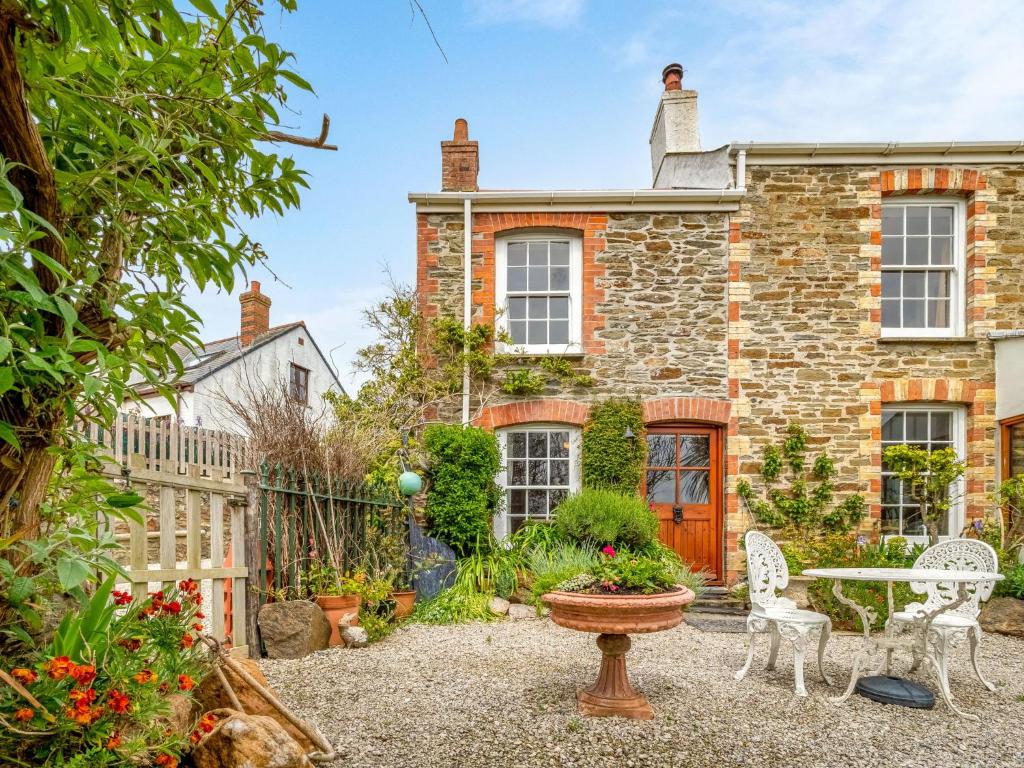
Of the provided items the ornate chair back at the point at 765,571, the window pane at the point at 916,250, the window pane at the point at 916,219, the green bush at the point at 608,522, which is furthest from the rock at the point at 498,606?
the window pane at the point at 916,219

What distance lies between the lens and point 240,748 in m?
2.51

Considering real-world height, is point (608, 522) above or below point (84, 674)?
below

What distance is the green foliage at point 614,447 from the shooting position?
8359 mm

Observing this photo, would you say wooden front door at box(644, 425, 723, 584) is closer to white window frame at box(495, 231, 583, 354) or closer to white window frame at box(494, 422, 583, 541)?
white window frame at box(494, 422, 583, 541)

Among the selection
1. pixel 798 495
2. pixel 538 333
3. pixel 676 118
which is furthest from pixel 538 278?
pixel 798 495

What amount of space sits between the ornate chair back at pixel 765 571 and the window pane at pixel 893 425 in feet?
15.8

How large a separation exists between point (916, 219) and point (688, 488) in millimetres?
5087

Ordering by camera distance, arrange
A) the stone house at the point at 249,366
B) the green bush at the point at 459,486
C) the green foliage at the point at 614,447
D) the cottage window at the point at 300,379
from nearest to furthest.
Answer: the green bush at the point at 459,486, the green foliage at the point at 614,447, the stone house at the point at 249,366, the cottage window at the point at 300,379

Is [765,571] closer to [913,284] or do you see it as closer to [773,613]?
[773,613]

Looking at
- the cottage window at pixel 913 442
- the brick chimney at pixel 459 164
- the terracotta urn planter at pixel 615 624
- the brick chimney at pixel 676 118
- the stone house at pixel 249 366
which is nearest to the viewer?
the terracotta urn planter at pixel 615 624

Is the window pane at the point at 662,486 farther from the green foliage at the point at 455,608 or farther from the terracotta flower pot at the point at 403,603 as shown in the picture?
the terracotta flower pot at the point at 403,603

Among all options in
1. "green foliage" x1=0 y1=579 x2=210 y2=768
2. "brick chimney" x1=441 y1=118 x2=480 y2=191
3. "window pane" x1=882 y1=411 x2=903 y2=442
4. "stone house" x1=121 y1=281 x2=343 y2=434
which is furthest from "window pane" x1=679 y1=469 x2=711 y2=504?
"green foliage" x1=0 y1=579 x2=210 y2=768

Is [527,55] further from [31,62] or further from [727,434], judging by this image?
[727,434]

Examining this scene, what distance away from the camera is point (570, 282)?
9047mm
